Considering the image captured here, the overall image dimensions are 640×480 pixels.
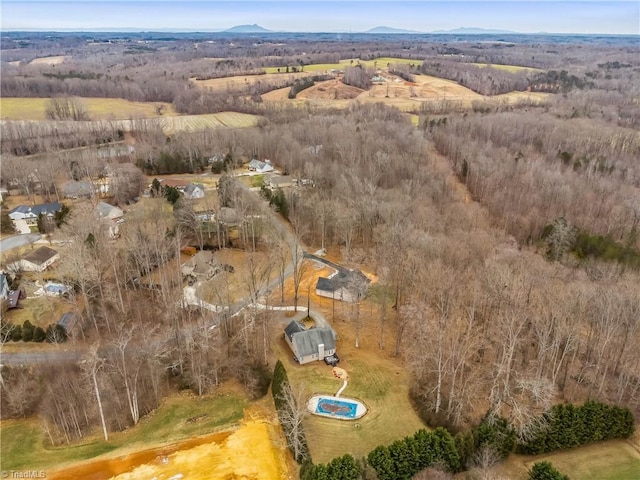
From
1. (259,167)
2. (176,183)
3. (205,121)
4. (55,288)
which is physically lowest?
(55,288)

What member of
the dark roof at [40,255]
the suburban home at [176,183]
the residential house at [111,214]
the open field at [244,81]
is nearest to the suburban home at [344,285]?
the residential house at [111,214]

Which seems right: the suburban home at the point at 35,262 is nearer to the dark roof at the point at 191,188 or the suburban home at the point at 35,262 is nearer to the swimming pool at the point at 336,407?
the dark roof at the point at 191,188

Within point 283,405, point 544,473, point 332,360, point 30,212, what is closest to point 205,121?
point 30,212

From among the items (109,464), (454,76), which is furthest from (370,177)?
(454,76)

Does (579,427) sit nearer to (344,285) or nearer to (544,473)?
(544,473)

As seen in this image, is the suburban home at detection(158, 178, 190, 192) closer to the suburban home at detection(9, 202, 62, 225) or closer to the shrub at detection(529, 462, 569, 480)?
the suburban home at detection(9, 202, 62, 225)

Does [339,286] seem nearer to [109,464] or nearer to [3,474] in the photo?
[109,464]
